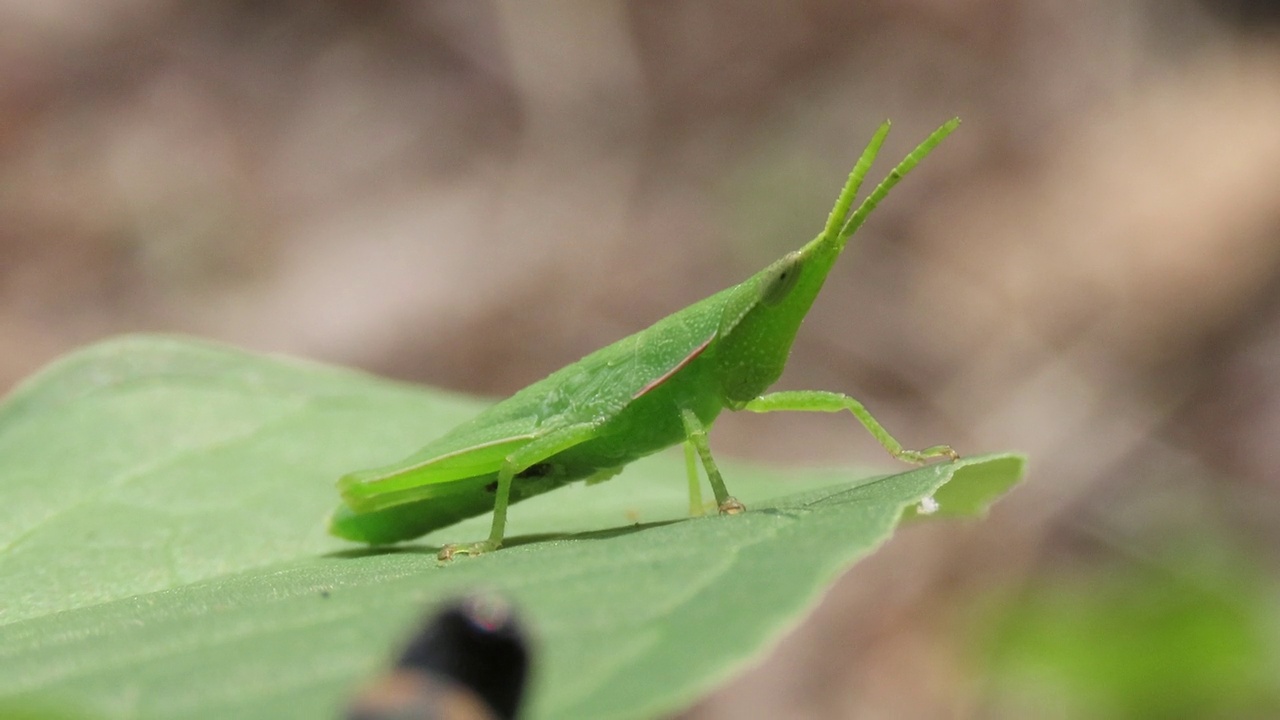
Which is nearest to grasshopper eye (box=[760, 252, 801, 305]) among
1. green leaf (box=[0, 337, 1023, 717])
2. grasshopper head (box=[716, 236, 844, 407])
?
grasshopper head (box=[716, 236, 844, 407])

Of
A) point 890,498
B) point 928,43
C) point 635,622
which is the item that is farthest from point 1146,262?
point 635,622

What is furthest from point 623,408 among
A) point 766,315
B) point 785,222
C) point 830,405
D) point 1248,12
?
point 1248,12

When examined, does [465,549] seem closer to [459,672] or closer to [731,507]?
[731,507]

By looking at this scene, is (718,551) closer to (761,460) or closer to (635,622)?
(635,622)

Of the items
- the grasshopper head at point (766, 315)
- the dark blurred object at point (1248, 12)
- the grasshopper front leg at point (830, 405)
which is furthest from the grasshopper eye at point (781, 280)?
the dark blurred object at point (1248, 12)

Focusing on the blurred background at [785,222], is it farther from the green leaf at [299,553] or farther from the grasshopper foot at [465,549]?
the grasshopper foot at [465,549]

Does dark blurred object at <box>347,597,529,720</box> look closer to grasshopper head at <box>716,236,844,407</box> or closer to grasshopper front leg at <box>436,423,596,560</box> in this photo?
grasshopper front leg at <box>436,423,596,560</box>
